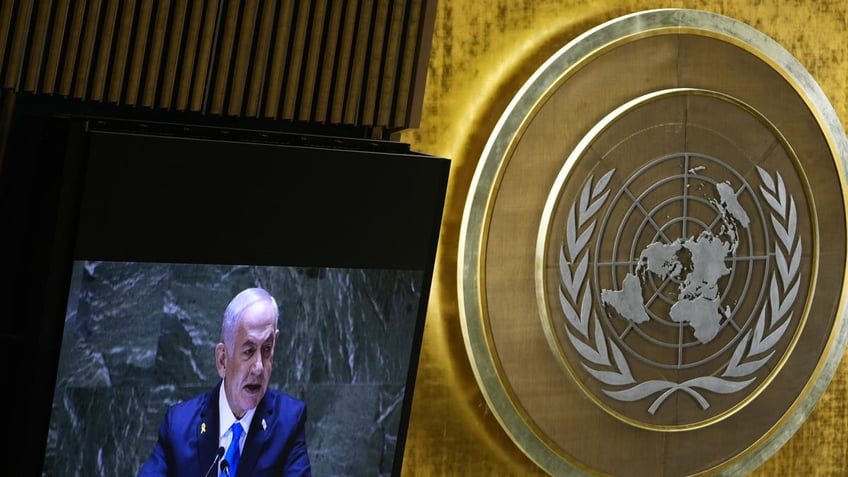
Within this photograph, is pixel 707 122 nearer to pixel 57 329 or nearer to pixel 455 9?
pixel 455 9

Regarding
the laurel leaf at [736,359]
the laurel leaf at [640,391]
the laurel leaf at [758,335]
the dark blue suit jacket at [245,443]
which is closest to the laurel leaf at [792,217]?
the laurel leaf at [758,335]

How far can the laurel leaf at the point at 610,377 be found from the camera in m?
2.98

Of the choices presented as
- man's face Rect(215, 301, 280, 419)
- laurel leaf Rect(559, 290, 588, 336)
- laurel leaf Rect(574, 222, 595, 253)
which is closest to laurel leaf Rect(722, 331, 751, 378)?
laurel leaf Rect(559, 290, 588, 336)

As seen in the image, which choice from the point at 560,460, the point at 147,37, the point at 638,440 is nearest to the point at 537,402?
the point at 560,460

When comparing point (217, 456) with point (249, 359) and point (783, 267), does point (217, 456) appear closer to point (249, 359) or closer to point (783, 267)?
point (249, 359)

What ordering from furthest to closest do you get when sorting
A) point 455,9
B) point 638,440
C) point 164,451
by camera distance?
point 638,440 → point 455,9 → point 164,451

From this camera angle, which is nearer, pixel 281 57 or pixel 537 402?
pixel 281 57

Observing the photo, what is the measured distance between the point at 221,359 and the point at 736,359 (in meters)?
1.74

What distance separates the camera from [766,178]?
126 inches

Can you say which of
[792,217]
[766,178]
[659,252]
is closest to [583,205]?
[659,252]

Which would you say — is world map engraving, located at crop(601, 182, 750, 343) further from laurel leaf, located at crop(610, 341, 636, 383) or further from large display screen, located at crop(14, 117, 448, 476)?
large display screen, located at crop(14, 117, 448, 476)

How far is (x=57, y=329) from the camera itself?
2059 mm

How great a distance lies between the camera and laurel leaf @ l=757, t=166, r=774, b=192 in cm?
Answer: 318

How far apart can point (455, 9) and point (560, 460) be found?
137cm
